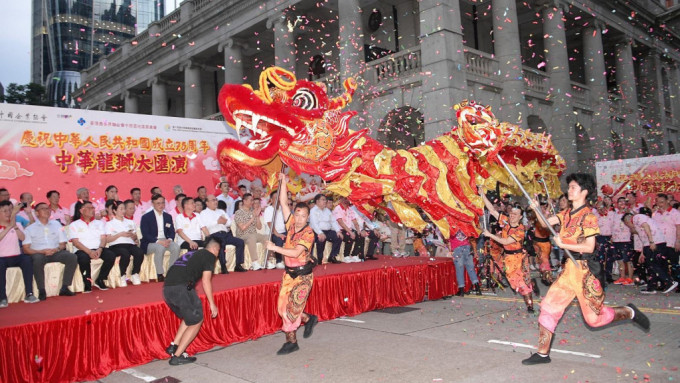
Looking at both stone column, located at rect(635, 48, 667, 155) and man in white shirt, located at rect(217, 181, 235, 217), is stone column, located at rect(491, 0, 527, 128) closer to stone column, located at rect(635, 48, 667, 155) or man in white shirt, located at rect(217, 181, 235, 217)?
man in white shirt, located at rect(217, 181, 235, 217)

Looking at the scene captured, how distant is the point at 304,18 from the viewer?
1576 centimetres

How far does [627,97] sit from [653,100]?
3160 mm

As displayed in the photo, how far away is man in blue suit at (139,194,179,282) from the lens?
752 centimetres

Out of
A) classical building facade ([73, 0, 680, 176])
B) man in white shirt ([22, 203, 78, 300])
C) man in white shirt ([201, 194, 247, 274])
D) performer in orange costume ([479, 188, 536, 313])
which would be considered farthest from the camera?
classical building facade ([73, 0, 680, 176])

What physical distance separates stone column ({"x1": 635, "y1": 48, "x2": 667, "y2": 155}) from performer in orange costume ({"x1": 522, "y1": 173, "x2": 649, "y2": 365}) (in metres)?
19.4

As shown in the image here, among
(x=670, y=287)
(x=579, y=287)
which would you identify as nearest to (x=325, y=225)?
(x=579, y=287)

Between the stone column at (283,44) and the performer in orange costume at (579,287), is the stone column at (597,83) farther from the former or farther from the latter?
the performer in orange costume at (579,287)

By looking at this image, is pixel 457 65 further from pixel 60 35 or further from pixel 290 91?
pixel 60 35

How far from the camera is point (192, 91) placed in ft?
60.6

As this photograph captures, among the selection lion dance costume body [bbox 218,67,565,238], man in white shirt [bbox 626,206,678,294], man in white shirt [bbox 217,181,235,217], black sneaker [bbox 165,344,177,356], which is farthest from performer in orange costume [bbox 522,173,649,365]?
man in white shirt [bbox 217,181,235,217]

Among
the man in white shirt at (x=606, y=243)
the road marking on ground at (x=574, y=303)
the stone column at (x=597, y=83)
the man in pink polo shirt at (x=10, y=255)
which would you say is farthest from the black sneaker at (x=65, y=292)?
the stone column at (x=597, y=83)

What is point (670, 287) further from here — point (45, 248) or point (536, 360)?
point (45, 248)

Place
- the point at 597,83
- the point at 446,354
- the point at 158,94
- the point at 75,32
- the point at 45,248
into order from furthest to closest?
1. the point at 75,32
2. the point at 158,94
3. the point at 597,83
4. the point at 45,248
5. the point at 446,354

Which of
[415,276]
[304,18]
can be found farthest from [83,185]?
[304,18]
